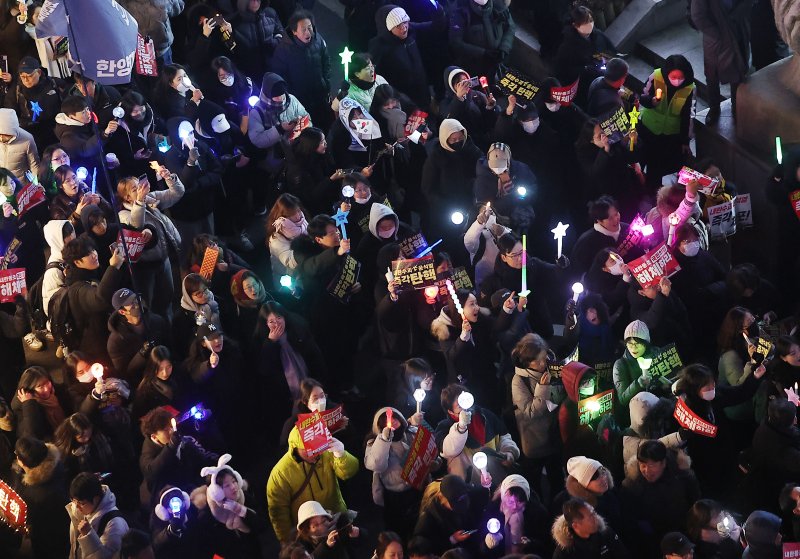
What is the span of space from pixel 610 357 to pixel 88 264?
4.37 meters

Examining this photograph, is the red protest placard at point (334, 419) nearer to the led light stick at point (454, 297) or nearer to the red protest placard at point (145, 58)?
the led light stick at point (454, 297)

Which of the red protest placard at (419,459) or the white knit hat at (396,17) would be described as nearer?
the red protest placard at (419,459)

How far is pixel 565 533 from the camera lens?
9.69 metres

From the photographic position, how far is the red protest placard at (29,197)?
42.7ft

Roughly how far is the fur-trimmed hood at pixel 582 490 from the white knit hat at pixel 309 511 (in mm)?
1687

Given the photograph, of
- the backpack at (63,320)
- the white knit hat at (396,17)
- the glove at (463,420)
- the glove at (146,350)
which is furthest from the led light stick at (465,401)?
the white knit hat at (396,17)

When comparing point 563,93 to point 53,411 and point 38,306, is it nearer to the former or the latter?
point 38,306

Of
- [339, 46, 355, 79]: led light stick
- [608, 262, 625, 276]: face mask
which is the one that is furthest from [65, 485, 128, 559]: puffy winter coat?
[339, 46, 355, 79]: led light stick

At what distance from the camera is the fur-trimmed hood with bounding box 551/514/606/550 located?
9656mm

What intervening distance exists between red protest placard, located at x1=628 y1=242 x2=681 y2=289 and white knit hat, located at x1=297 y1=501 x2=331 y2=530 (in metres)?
3.43

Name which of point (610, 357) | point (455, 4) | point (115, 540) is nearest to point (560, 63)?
point (455, 4)

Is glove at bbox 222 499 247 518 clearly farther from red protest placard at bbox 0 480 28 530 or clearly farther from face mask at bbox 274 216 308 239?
face mask at bbox 274 216 308 239

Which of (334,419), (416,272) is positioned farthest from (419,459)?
(416,272)

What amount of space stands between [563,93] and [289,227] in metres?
3.26
